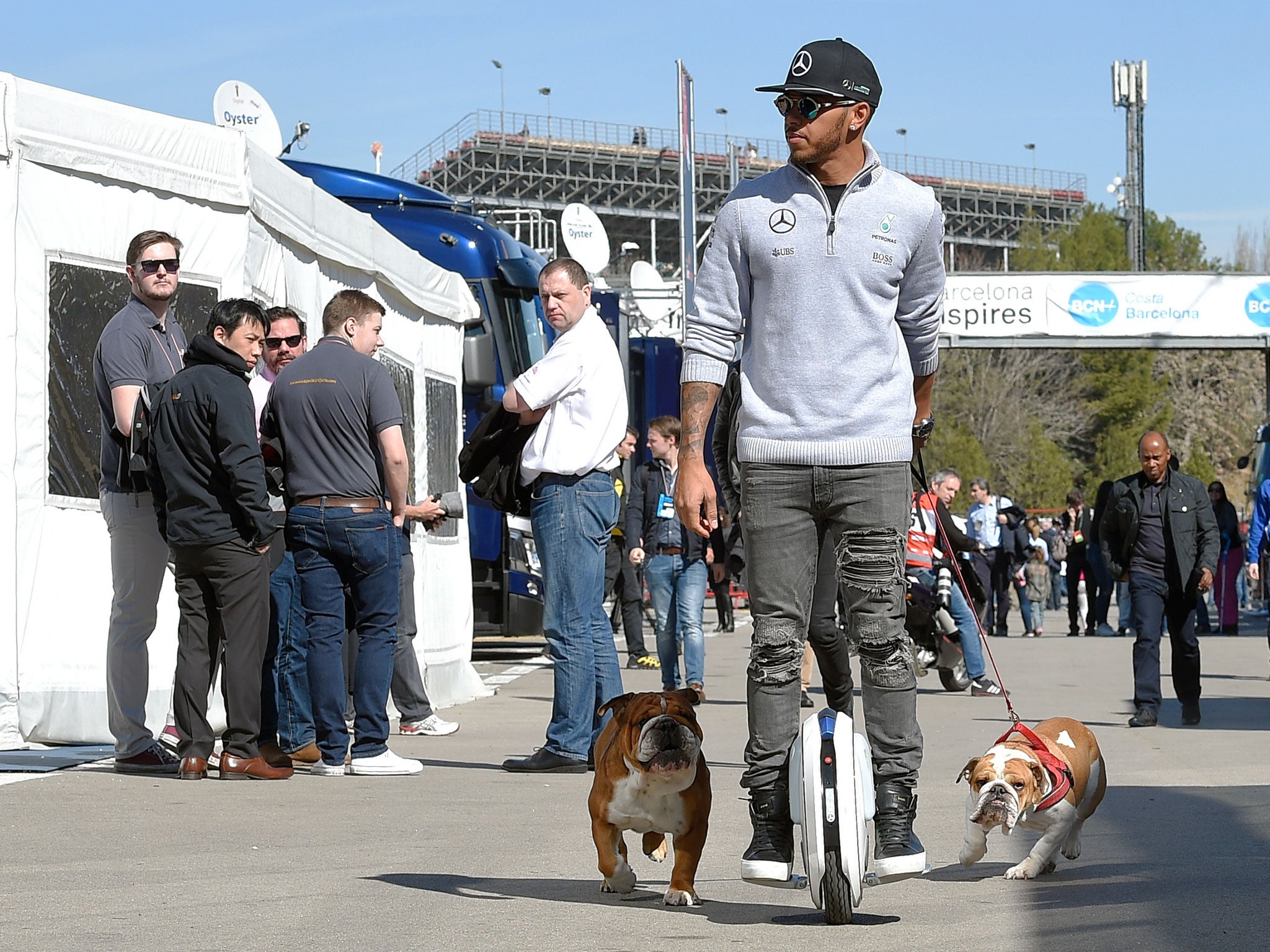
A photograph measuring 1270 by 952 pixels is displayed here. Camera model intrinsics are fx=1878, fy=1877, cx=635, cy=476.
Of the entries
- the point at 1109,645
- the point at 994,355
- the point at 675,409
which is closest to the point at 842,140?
the point at 1109,645

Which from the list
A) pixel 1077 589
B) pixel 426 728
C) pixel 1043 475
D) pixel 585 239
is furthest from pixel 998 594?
pixel 1043 475

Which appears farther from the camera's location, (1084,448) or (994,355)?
(1084,448)

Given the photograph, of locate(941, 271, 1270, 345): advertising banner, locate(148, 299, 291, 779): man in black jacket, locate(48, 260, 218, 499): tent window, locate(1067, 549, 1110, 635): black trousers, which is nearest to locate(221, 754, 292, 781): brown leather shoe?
locate(148, 299, 291, 779): man in black jacket

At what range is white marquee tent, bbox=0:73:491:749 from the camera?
8.76 metres

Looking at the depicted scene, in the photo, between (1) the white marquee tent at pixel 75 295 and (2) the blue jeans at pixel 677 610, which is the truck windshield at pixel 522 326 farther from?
(1) the white marquee tent at pixel 75 295

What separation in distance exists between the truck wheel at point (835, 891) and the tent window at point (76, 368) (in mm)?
5429

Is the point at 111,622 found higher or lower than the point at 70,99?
lower

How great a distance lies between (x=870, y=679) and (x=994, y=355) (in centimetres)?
6264

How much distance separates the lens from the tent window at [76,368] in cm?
905

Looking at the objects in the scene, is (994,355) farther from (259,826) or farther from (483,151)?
(259,826)

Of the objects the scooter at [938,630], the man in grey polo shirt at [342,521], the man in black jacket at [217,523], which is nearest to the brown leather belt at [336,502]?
the man in grey polo shirt at [342,521]

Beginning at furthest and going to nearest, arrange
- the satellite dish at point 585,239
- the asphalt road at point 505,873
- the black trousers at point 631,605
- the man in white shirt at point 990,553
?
the satellite dish at point 585,239 → the man in white shirt at point 990,553 → the black trousers at point 631,605 → the asphalt road at point 505,873

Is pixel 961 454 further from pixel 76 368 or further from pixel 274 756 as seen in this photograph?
pixel 274 756

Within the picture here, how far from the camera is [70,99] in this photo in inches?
354
